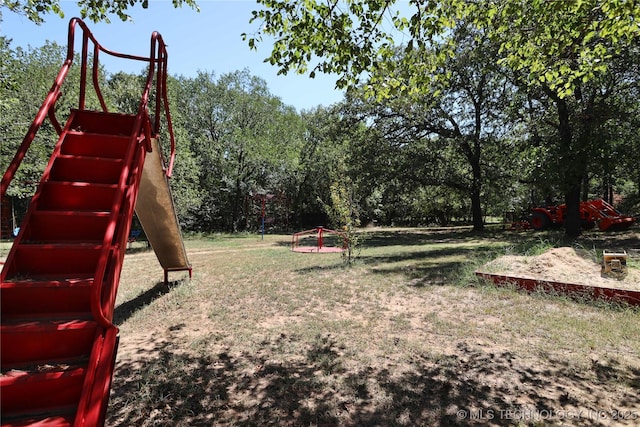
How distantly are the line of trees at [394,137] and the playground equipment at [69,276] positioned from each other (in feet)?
11.7

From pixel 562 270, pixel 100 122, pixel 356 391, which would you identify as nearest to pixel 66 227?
pixel 100 122

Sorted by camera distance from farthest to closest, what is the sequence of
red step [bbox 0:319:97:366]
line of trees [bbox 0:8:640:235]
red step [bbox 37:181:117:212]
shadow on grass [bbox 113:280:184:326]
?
line of trees [bbox 0:8:640:235] < shadow on grass [bbox 113:280:184:326] < red step [bbox 37:181:117:212] < red step [bbox 0:319:97:366]

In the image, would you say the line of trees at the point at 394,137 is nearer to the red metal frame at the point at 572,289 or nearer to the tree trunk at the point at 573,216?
the tree trunk at the point at 573,216

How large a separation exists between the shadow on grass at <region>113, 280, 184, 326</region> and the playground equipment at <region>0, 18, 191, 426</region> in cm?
356

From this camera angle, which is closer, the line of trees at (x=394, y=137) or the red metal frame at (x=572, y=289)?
the red metal frame at (x=572, y=289)

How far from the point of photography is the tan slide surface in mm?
4991

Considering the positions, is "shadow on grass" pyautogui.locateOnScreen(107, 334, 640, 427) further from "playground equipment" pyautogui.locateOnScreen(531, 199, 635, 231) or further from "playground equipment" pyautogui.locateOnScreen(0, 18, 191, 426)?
"playground equipment" pyautogui.locateOnScreen(531, 199, 635, 231)

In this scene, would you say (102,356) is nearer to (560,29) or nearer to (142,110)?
(142,110)

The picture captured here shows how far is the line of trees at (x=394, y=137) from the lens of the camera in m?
12.2

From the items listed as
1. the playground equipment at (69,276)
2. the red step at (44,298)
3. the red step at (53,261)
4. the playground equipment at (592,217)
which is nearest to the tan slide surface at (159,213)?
the playground equipment at (69,276)

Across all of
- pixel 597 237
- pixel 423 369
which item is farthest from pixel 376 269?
pixel 597 237

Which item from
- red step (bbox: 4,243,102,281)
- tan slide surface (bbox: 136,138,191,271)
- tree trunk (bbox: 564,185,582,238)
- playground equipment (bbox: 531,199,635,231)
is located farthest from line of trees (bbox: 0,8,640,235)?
red step (bbox: 4,243,102,281)

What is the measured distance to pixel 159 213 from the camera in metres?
6.05

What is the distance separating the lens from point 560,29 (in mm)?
5293
